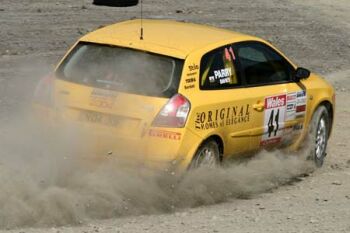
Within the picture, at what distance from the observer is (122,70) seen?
878 cm

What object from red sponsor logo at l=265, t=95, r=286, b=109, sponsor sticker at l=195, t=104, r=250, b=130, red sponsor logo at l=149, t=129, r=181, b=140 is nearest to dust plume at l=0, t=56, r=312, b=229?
red sponsor logo at l=149, t=129, r=181, b=140

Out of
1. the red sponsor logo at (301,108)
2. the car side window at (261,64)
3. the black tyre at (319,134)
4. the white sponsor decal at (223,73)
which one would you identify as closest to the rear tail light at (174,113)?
the white sponsor decal at (223,73)

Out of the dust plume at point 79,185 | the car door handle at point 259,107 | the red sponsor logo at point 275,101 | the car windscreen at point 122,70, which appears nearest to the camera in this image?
the dust plume at point 79,185

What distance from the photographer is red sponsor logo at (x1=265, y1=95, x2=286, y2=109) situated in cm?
973

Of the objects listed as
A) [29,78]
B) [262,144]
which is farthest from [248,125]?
[29,78]

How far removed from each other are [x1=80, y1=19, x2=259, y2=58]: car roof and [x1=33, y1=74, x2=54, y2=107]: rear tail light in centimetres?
62

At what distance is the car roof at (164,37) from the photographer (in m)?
8.98

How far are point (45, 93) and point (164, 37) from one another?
1363 mm

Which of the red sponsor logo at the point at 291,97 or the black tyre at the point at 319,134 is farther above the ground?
the red sponsor logo at the point at 291,97

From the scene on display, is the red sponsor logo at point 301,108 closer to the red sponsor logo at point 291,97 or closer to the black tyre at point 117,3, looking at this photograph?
the red sponsor logo at point 291,97

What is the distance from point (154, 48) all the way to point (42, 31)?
34.2 ft

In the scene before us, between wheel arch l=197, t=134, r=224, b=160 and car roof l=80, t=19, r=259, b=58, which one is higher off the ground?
car roof l=80, t=19, r=259, b=58

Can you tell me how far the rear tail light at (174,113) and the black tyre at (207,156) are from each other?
38cm

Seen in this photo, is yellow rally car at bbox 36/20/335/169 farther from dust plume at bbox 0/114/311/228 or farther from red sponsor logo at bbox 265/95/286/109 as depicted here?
dust plume at bbox 0/114/311/228
